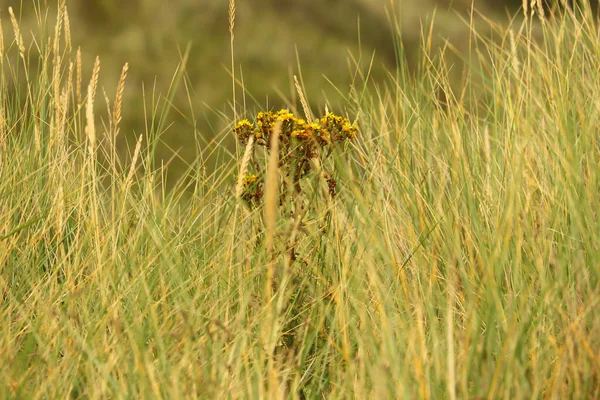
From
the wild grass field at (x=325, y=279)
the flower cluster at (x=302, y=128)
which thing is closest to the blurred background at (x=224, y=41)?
the wild grass field at (x=325, y=279)

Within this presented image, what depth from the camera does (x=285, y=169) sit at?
1.38 metres

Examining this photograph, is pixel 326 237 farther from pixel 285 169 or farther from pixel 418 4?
pixel 418 4

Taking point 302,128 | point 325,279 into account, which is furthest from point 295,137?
point 325,279

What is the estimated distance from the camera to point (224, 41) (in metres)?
4.04

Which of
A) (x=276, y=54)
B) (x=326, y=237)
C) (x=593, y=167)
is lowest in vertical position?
(x=276, y=54)

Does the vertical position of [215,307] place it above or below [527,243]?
below

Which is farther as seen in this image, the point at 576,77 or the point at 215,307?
the point at 576,77

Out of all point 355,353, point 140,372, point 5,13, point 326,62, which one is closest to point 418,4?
point 326,62

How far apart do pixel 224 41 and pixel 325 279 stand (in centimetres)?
292

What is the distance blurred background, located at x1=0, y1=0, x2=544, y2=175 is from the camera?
375 centimetres

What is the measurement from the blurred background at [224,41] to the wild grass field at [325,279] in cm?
A: 199

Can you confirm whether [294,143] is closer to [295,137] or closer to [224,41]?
[295,137]

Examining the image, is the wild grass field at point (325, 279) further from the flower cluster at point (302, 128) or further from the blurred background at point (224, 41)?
the blurred background at point (224, 41)

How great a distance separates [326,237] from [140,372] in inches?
21.0
